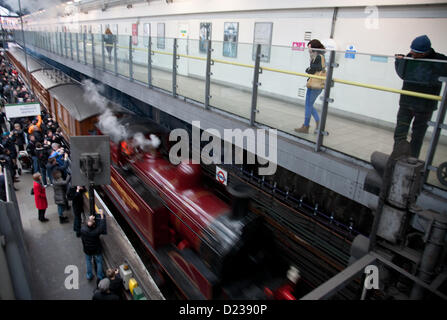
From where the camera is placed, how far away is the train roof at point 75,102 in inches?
401

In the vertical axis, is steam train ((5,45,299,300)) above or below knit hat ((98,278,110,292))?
above

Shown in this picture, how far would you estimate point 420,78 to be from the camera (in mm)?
3381

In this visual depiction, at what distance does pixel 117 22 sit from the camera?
1883cm

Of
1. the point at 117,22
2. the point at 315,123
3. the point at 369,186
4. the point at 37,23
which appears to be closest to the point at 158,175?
the point at 315,123

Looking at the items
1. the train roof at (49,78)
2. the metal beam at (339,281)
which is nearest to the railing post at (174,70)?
the metal beam at (339,281)

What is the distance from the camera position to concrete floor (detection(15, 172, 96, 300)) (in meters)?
6.10

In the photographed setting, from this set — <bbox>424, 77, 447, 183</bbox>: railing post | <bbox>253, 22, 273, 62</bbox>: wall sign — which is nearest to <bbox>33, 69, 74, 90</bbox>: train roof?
<bbox>253, 22, 273, 62</bbox>: wall sign

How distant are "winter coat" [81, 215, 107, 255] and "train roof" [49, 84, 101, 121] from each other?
4.85 metres

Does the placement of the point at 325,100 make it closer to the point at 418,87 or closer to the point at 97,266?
the point at 418,87

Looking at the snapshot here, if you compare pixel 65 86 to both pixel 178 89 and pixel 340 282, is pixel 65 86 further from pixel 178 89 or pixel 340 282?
pixel 340 282

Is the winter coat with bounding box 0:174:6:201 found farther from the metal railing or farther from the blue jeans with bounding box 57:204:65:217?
the metal railing

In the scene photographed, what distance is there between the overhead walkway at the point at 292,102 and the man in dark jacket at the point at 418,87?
3.3 inches

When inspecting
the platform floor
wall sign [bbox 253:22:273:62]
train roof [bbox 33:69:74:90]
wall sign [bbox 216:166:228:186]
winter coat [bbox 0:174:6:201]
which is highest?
wall sign [bbox 253:22:273:62]

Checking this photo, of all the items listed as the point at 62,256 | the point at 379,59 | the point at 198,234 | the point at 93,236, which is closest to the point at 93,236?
the point at 93,236
